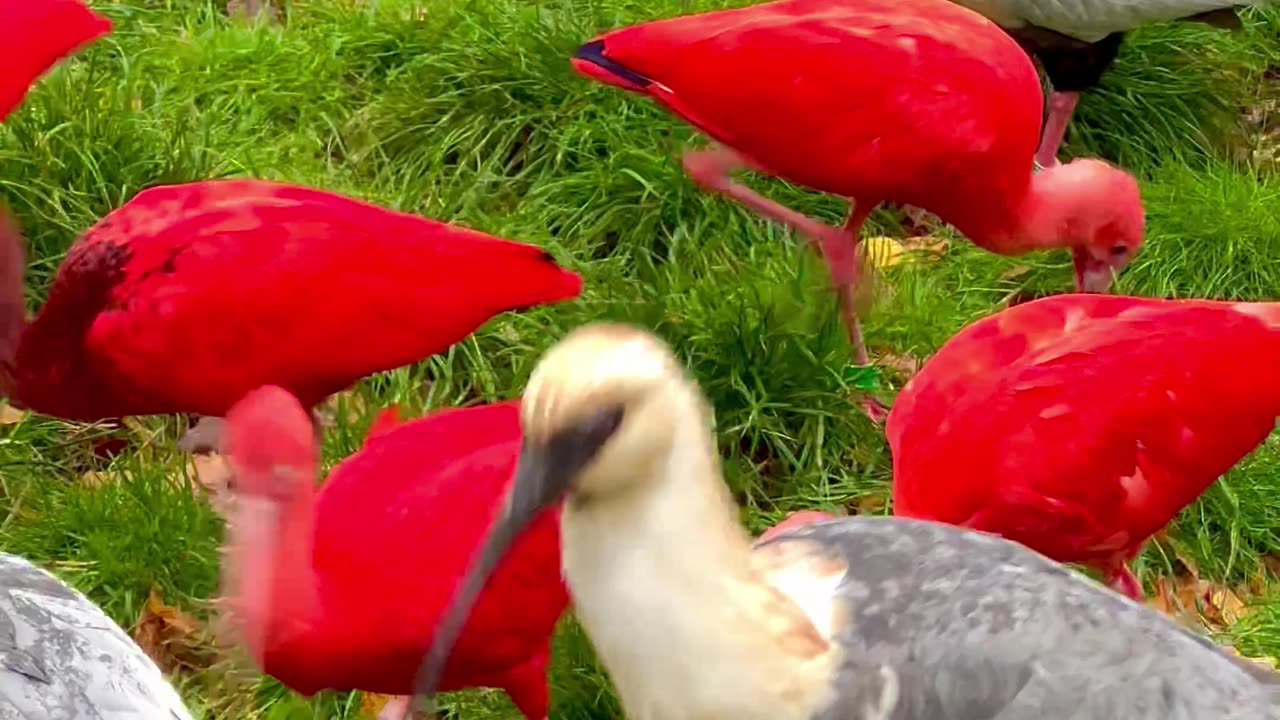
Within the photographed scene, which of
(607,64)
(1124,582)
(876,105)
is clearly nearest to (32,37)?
(607,64)

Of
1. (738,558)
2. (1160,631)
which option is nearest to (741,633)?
(738,558)

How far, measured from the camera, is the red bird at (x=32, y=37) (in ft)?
9.21

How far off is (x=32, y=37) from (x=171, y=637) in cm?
108

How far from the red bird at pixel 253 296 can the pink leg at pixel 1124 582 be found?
3.28 feet

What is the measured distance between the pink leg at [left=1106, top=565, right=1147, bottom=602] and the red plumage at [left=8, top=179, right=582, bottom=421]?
3.27 ft

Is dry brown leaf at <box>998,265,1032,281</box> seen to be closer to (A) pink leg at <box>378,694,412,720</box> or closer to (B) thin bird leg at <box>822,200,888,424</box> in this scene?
(B) thin bird leg at <box>822,200,888,424</box>

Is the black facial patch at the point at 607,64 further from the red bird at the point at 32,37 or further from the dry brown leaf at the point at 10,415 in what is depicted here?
the dry brown leaf at the point at 10,415

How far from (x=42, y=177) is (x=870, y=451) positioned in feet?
5.73

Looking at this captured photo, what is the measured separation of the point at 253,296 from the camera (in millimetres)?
2502

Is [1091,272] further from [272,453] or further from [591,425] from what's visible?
[591,425]

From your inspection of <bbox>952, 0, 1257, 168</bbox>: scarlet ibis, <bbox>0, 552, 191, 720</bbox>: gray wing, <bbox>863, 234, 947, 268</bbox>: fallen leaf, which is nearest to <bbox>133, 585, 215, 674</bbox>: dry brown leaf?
<bbox>0, 552, 191, 720</bbox>: gray wing

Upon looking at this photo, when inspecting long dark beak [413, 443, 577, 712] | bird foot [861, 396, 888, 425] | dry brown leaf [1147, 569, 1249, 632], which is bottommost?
dry brown leaf [1147, 569, 1249, 632]

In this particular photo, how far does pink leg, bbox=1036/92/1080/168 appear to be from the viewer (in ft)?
12.8

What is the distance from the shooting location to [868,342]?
332 centimetres
